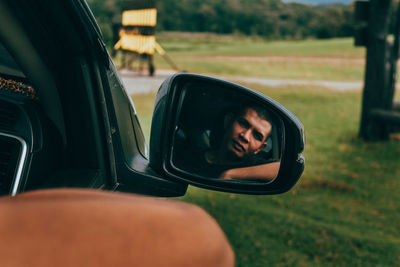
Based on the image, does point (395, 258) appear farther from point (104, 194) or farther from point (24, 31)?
point (104, 194)

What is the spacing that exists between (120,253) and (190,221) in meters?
0.09

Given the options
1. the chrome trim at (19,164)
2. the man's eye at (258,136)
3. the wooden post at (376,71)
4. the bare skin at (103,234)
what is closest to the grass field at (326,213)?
the wooden post at (376,71)

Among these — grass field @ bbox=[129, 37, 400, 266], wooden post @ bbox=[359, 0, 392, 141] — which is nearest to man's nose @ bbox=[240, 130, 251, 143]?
grass field @ bbox=[129, 37, 400, 266]

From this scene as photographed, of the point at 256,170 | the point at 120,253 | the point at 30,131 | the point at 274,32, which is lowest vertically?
the point at 274,32

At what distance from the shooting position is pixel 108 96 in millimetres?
1502

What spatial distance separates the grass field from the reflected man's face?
2.30 m

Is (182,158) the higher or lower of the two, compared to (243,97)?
lower

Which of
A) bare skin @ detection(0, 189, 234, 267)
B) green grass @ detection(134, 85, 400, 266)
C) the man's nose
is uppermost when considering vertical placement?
bare skin @ detection(0, 189, 234, 267)

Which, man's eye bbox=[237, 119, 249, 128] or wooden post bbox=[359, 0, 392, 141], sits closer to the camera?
man's eye bbox=[237, 119, 249, 128]

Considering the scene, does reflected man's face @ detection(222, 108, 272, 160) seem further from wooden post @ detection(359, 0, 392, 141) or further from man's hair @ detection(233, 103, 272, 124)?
wooden post @ detection(359, 0, 392, 141)

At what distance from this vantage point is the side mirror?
1418 mm

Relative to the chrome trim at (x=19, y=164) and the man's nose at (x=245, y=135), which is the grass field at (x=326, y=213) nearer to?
the man's nose at (x=245, y=135)

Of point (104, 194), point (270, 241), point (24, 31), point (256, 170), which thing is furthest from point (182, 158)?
point (270, 241)

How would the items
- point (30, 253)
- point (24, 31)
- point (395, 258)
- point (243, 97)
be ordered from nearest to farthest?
point (30, 253), point (24, 31), point (243, 97), point (395, 258)
